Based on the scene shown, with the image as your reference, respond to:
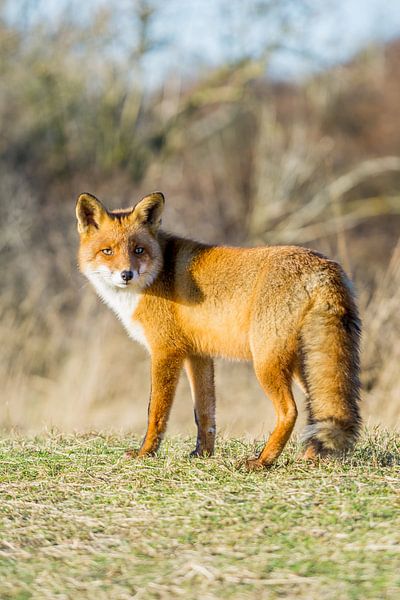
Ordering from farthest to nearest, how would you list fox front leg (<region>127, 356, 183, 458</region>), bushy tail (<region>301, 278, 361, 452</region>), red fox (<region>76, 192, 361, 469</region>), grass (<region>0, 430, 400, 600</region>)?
fox front leg (<region>127, 356, 183, 458</region>) < red fox (<region>76, 192, 361, 469</region>) < bushy tail (<region>301, 278, 361, 452</region>) < grass (<region>0, 430, 400, 600</region>)

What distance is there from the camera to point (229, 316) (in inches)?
205

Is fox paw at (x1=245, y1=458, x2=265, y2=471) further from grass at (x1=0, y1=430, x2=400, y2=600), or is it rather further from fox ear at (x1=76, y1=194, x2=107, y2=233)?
fox ear at (x1=76, y1=194, x2=107, y2=233)

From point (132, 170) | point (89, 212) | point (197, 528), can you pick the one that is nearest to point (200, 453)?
point (197, 528)

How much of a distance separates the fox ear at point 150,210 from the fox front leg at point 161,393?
3.59ft

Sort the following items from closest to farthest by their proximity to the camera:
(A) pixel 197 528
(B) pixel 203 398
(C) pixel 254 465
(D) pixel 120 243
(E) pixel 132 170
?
(A) pixel 197 528 → (C) pixel 254 465 → (B) pixel 203 398 → (D) pixel 120 243 → (E) pixel 132 170

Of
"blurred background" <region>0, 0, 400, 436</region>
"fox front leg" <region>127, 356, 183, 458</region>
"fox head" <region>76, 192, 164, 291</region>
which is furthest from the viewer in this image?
"blurred background" <region>0, 0, 400, 436</region>

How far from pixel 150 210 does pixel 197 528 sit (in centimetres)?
286

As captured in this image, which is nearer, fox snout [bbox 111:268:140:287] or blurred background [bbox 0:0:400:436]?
fox snout [bbox 111:268:140:287]

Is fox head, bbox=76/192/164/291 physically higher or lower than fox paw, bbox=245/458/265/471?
higher

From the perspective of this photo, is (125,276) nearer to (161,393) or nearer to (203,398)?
(161,393)

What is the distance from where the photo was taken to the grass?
3156 mm

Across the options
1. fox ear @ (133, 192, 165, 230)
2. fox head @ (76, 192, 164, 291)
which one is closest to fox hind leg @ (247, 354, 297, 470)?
fox head @ (76, 192, 164, 291)

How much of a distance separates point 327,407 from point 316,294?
0.66m

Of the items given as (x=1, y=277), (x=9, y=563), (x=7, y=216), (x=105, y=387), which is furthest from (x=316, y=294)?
(x=7, y=216)
